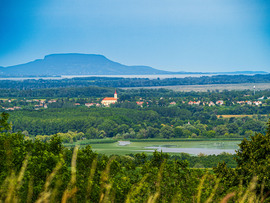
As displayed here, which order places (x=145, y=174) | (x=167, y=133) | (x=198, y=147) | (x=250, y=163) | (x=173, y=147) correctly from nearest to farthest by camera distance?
(x=145, y=174)
(x=250, y=163)
(x=198, y=147)
(x=173, y=147)
(x=167, y=133)

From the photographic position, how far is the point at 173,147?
44531mm

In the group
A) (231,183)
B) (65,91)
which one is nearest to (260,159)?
(231,183)

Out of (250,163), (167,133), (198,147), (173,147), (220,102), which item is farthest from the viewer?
(220,102)

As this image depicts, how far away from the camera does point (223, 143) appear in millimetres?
47625

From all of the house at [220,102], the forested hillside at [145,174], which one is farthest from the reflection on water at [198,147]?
the house at [220,102]

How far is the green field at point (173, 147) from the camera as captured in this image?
41062mm

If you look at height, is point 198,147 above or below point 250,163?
below

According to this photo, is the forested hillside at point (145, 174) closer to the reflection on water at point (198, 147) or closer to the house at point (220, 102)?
the reflection on water at point (198, 147)

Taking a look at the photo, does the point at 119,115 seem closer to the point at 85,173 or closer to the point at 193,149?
the point at 193,149

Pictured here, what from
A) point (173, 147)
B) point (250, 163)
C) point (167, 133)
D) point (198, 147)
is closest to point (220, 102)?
point (167, 133)

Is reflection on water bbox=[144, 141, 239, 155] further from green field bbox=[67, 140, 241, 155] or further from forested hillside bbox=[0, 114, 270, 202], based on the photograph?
forested hillside bbox=[0, 114, 270, 202]

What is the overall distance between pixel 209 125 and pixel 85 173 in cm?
4769

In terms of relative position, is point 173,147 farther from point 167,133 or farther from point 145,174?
point 145,174

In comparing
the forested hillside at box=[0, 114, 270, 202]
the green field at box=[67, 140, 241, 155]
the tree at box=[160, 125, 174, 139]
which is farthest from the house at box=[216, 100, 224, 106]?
the forested hillside at box=[0, 114, 270, 202]
